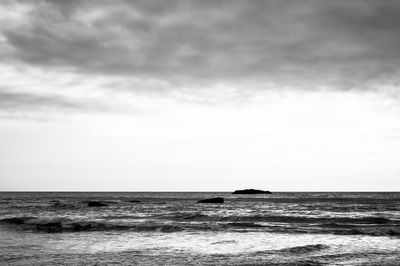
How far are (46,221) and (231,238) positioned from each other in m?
19.3

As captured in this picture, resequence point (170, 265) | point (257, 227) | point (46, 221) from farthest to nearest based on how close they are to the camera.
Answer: point (46, 221)
point (257, 227)
point (170, 265)

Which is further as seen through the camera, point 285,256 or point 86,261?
point 285,256

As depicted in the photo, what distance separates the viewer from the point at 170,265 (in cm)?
1439

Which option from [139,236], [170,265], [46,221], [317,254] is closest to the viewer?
[170,265]

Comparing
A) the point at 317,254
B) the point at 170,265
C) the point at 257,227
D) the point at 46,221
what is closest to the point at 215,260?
the point at 170,265

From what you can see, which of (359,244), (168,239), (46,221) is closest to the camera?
(359,244)

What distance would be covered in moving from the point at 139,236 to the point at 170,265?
1027 centimetres

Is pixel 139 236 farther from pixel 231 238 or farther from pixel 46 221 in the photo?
pixel 46 221

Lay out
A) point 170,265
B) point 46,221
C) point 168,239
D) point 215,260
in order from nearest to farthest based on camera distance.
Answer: point 170,265, point 215,260, point 168,239, point 46,221

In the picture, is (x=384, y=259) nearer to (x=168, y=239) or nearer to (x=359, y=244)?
(x=359, y=244)

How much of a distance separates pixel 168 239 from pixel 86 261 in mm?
8100

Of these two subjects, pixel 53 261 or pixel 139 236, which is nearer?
pixel 53 261

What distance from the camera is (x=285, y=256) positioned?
54.1ft

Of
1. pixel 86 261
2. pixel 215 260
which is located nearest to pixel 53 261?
pixel 86 261
